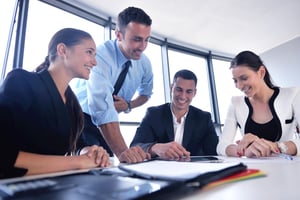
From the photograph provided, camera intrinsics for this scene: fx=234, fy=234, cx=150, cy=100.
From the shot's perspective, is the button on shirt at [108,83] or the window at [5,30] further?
the window at [5,30]

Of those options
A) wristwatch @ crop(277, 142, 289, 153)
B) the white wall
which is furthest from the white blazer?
the white wall

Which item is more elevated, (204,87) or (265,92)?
(204,87)

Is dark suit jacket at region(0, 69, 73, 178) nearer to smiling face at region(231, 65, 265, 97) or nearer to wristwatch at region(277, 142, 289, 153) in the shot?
wristwatch at region(277, 142, 289, 153)

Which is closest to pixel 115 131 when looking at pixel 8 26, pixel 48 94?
pixel 48 94

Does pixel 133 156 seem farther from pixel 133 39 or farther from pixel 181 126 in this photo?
pixel 133 39

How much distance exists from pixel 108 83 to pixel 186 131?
0.56 meters

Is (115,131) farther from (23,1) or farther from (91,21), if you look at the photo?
(91,21)

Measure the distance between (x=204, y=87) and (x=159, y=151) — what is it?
3732 millimetres

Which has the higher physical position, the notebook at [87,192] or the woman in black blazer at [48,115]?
the woman in black blazer at [48,115]

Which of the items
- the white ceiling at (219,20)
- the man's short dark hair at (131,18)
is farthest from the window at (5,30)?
the man's short dark hair at (131,18)

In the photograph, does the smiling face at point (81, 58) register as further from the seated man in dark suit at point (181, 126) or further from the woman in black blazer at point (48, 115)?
the seated man in dark suit at point (181, 126)

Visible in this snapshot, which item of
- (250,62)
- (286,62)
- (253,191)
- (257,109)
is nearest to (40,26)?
(250,62)

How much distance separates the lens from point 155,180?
38cm

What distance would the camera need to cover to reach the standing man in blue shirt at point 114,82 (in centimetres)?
122
